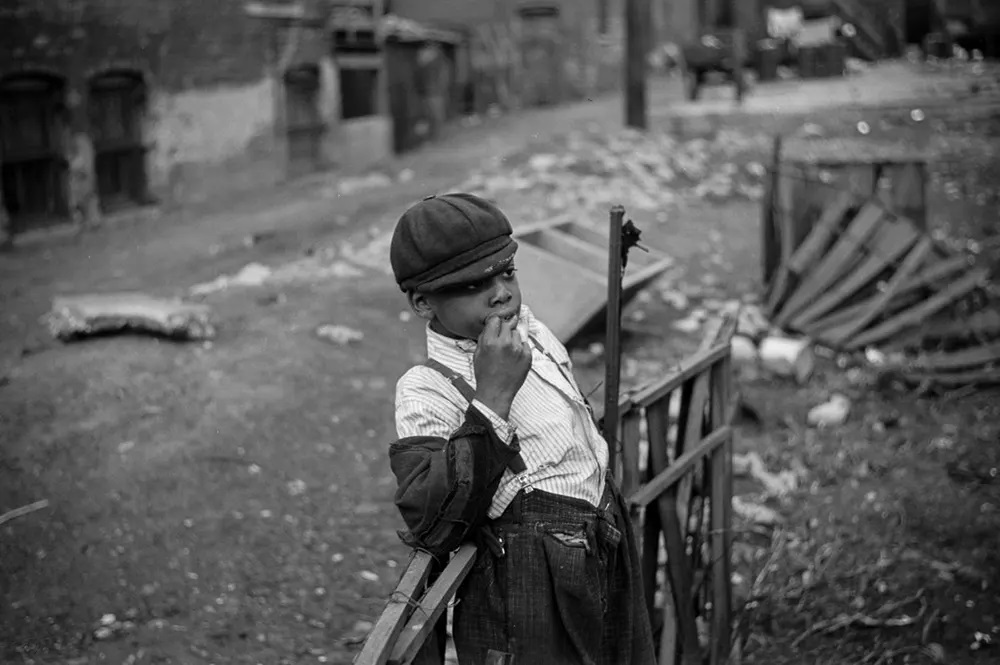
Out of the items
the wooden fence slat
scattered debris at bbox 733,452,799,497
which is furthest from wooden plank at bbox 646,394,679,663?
scattered debris at bbox 733,452,799,497

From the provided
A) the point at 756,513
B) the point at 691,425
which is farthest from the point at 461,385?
the point at 756,513

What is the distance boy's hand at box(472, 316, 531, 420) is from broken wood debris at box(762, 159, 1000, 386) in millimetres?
5713

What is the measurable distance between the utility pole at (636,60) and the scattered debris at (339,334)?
7.79 metres

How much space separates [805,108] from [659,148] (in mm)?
4224

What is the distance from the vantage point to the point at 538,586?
224 cm

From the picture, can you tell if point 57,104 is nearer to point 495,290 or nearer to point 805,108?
point 495,290

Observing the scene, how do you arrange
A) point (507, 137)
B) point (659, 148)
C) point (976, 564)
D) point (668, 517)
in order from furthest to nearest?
point (507, 137) → point (659, 148) → point (976, 564) → point (668, 517)

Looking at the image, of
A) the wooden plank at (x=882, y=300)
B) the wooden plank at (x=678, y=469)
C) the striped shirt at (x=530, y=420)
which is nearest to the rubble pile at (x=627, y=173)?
the wooden plank at (x=882, y=300)

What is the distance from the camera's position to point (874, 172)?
826 cm

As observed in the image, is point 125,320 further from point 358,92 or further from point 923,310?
point 358,92

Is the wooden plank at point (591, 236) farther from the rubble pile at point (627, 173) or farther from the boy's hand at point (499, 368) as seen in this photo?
the boy's hand at point (499, 368)

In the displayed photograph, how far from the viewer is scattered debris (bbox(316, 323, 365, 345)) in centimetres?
669

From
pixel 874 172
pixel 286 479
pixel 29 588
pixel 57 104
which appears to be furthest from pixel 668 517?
pixel 57 104

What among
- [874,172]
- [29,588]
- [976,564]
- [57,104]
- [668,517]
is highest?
[57,104]
